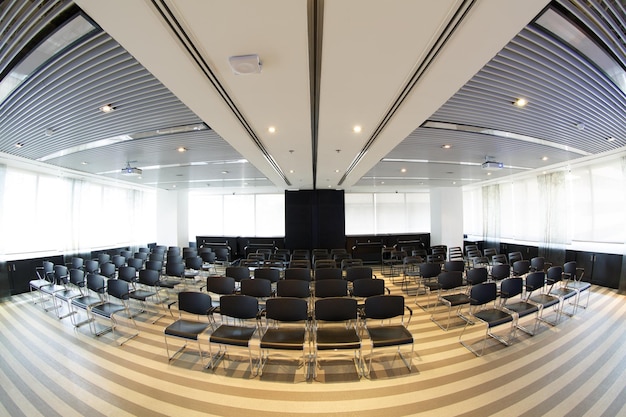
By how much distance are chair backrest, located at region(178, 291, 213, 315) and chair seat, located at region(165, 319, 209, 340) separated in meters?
0.19

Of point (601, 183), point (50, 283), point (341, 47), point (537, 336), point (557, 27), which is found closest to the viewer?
point (341, 47)

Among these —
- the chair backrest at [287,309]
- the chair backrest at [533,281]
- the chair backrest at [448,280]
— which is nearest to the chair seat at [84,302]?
the chair backrest at [287,309]

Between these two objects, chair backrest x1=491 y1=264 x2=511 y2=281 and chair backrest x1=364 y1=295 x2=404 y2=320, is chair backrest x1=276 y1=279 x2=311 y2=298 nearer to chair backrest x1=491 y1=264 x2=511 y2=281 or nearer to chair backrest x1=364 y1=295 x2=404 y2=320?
chair backrest x1=364 y1=295 x2=404 y2=320

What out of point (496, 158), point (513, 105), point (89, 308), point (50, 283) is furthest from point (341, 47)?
point (50, 283)

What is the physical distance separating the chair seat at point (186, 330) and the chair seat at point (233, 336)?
0.90 ft

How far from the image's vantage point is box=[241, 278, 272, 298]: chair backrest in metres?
→ 4.27

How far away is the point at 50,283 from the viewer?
584cm

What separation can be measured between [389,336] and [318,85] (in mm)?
3469

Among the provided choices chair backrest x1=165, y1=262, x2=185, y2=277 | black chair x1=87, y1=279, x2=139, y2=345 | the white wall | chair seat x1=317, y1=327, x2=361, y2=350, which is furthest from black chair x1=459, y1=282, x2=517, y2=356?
the white wall

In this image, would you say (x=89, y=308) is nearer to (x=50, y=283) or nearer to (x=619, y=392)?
(x=50, y=283)

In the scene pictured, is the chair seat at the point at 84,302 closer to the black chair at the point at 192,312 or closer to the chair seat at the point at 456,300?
the black chair at the point at 192,312

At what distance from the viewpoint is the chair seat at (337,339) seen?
2.89 meters

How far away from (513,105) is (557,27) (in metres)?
1.52

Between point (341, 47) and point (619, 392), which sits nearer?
point (341, 47)
